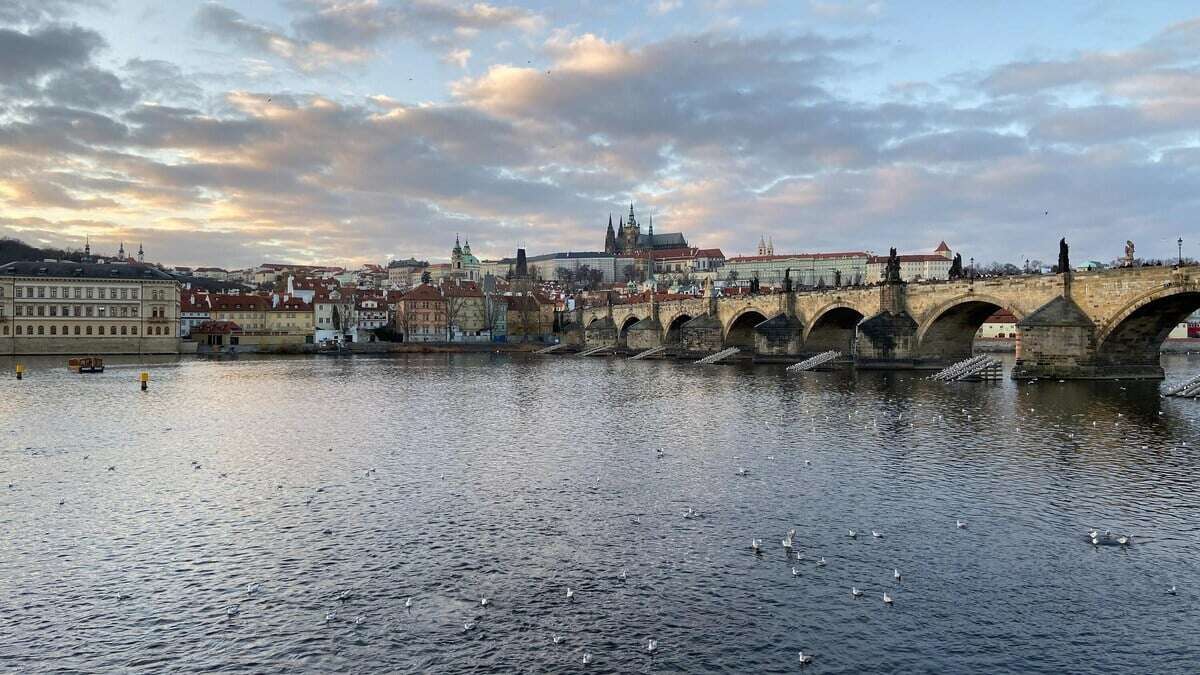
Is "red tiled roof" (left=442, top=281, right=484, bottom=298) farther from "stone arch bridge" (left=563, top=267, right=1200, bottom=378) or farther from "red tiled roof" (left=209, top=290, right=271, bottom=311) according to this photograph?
"stone arch bridge" (left=563, top=267, right=1200, bottom=378)

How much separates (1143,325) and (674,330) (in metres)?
62.5

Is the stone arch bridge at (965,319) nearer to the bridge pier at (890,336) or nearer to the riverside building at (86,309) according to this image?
the bridge pier at (890,336)

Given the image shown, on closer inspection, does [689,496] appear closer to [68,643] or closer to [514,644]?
[514,644]

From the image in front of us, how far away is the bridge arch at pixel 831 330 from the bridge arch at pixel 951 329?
30.8 feet

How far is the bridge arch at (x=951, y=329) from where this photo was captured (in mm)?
56844

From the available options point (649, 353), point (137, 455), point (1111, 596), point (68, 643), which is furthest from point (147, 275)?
point (1111, 596)

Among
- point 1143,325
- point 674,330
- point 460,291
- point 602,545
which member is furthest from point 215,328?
point 602,545

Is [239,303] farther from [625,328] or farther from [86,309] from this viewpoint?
[625,328]

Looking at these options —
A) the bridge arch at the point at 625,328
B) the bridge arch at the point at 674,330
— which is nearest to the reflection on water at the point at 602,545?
the bridge arch at the point at 674,330

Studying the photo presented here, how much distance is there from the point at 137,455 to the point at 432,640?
17.9m

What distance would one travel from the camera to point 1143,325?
146 ft

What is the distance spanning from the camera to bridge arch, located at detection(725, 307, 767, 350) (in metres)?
85.1

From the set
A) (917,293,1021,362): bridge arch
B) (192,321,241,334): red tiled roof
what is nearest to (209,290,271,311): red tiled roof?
(192,321,241,334): red tiled roof

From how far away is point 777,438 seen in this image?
2761cm
